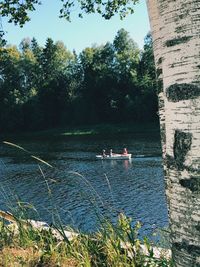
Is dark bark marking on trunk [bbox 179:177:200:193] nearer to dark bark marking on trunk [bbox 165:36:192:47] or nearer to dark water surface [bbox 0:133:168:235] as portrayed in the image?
dark bark marking on trunk [bbox 165:36:192:47]

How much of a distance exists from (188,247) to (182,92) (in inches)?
16.6

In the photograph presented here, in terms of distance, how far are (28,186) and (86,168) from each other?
819 centimetres

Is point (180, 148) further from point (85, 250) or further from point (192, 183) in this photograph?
point (85, 250)

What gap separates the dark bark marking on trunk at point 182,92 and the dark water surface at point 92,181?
12136 mm

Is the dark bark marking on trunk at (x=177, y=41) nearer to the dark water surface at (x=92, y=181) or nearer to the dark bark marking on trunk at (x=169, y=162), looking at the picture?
the dark bark marking on trunk at (x=169, y=162)

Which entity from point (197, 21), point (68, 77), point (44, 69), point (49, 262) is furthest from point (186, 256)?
point (44, 69)

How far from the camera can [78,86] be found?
93.6m

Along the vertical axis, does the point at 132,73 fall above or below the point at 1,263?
above

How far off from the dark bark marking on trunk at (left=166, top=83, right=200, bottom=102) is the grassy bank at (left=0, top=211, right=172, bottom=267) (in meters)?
1.99

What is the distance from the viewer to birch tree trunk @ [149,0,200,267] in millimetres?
1054

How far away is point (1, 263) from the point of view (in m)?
3.25

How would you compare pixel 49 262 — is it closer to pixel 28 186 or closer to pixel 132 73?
pixel 28 186

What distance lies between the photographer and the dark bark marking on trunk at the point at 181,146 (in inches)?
42.6

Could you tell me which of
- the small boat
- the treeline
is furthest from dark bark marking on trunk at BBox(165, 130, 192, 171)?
the treeline
